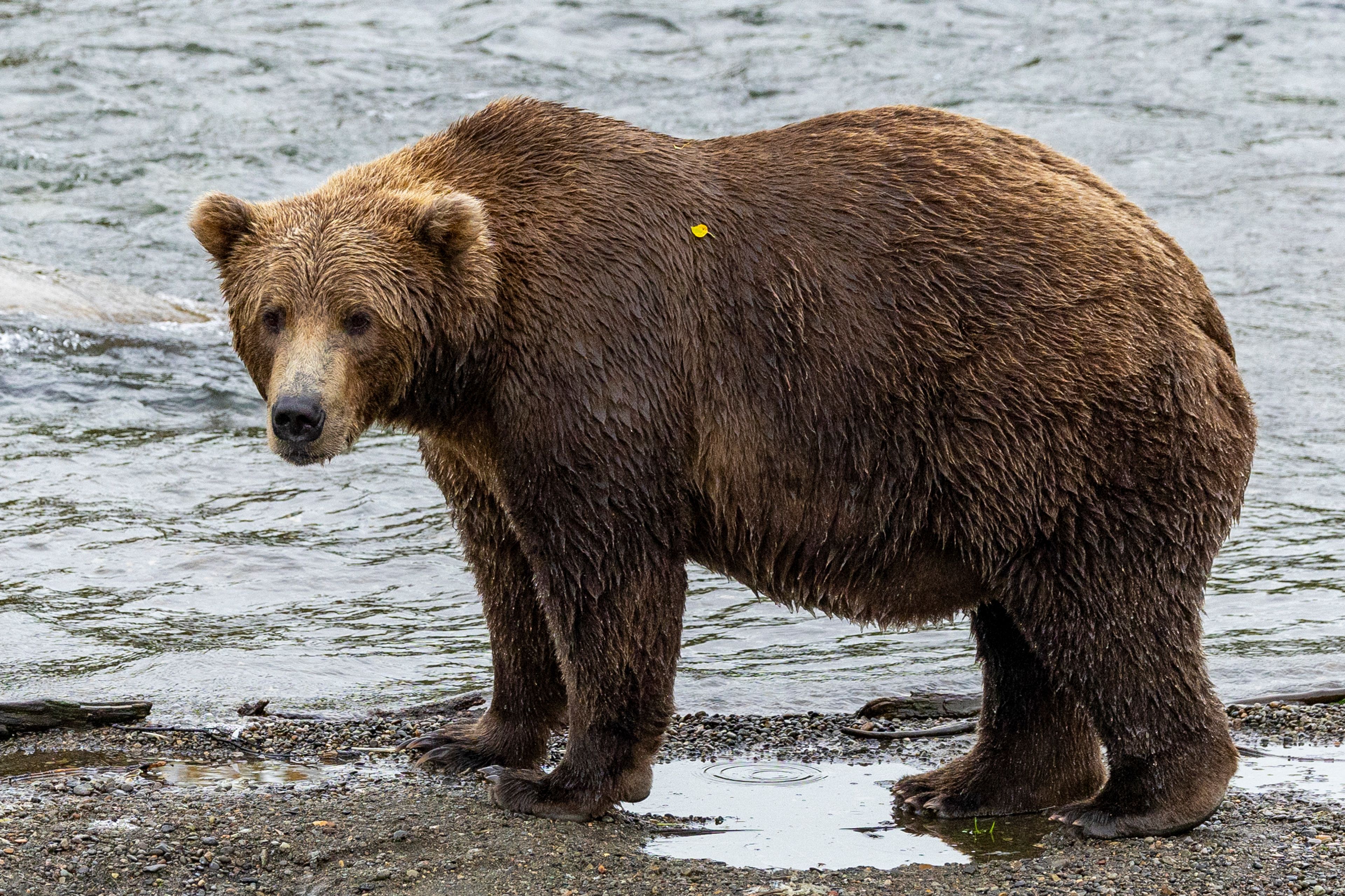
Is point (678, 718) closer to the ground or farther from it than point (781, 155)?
closer to the ground

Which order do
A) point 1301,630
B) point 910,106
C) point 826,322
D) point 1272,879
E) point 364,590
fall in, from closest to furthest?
point 1272,879 < point 826,322 < point 910,106 < point 1301,630 < point 364,590

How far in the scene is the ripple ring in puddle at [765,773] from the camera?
656 cm

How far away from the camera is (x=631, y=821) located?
611cm

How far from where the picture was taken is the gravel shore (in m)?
5.44

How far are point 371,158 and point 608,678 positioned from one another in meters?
13.0

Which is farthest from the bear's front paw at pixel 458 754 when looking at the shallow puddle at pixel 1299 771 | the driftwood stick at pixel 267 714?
the shallow puddle at pixel 1299 771

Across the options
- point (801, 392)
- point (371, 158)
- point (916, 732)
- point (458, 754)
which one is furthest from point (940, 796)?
point (371, 158)

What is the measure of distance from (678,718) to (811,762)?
30.0 inches

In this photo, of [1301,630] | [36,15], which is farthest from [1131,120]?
[36,15]

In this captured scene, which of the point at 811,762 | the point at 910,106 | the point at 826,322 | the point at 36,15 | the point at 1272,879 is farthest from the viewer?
the point at 36,15

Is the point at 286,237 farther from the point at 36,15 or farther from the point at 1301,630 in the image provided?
the point at 36,15

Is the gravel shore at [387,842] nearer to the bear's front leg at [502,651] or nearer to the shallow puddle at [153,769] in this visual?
the shallow puddle at [153,769]

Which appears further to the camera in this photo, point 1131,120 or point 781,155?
point 1131,120

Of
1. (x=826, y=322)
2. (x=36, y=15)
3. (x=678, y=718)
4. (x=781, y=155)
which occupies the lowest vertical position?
(x=678, y=718)
